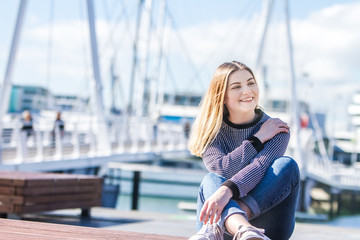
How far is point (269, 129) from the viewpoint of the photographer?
320cm

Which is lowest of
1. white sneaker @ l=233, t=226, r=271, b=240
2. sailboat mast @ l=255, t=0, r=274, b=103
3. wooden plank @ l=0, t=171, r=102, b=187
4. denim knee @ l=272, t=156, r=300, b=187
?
wooden plank @ l=0, t=171, r=102, b=187

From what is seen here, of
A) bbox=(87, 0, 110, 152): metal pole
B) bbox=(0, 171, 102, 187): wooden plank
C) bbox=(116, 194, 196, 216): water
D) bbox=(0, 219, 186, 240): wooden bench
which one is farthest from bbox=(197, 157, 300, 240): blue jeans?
bbox=(116, 194, 196, 216): water

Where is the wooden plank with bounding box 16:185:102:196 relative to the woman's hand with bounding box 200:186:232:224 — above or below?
below

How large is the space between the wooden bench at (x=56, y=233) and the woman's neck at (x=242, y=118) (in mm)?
758

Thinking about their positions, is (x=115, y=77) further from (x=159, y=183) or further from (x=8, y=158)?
(x=8, y=158)

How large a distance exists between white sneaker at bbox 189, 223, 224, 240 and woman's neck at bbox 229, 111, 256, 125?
700mm

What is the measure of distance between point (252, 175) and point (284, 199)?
21cm

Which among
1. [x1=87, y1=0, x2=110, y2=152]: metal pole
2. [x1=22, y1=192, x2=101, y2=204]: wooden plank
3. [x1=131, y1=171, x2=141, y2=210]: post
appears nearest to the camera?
[x1=22, y1=192, x2=101, y2=204]: wooden plank

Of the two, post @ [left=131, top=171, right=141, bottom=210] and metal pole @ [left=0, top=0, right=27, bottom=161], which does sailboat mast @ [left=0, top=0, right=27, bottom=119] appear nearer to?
metal pole @ [left=0, top=0, right=27, bottom=161]

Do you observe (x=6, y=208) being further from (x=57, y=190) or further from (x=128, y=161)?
(x=128, y=161)

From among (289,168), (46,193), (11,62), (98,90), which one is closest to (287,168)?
(289,168)

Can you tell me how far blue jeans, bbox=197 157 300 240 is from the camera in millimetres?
2949

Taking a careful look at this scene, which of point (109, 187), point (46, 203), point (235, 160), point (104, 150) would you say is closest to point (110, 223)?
point (46, 203)

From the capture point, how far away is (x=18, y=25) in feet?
45.1
